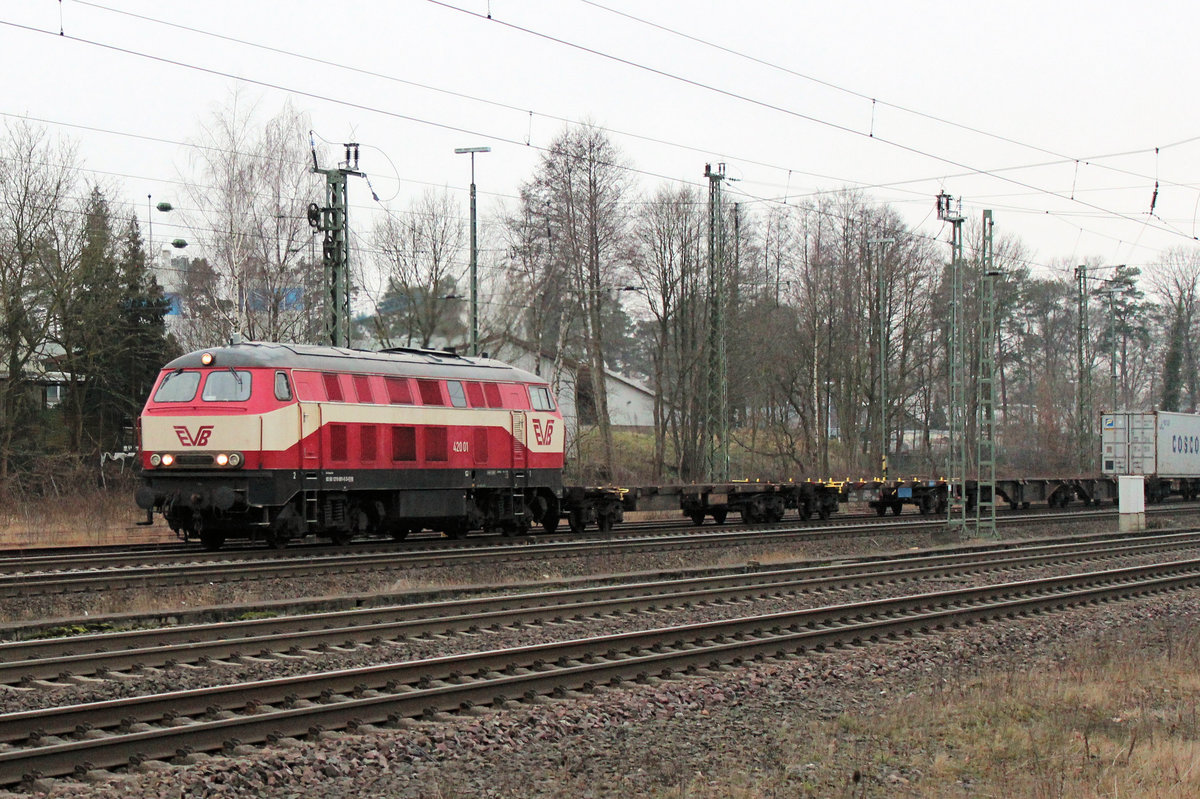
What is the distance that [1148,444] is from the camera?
43844 millimetres

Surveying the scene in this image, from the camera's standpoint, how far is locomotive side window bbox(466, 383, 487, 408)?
22672mm

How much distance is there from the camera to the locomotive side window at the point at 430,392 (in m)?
21.7

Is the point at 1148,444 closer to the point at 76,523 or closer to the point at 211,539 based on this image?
the point at 211,539

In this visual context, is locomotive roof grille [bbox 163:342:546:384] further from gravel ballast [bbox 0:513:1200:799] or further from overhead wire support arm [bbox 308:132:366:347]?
gravel ballast [bbox 0:513:1200:799]

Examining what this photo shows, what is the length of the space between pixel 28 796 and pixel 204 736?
1.31 m

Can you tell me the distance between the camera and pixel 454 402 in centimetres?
2231

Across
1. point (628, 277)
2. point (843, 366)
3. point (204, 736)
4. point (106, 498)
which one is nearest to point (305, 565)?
point (204, 736)

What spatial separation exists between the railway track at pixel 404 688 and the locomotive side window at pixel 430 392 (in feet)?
32.8

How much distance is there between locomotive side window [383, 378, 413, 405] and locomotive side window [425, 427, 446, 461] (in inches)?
27.0

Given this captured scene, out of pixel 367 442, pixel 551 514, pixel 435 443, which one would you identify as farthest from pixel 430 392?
pixel 551 514

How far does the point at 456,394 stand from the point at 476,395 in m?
0.53

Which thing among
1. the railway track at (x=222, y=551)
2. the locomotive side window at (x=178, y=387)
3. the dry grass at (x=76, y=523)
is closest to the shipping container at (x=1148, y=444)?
the railway track at (x=222, y=551)

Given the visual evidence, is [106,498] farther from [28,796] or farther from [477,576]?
[28,796]

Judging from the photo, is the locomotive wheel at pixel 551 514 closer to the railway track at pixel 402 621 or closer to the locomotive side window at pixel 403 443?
the locomotive side window at pixel 403 443
